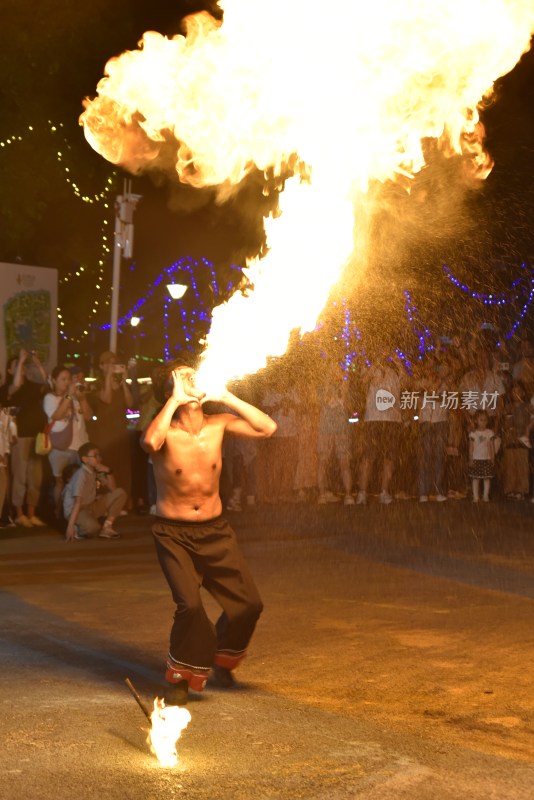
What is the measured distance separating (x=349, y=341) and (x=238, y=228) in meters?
14.4

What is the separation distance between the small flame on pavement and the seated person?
24.9 feet

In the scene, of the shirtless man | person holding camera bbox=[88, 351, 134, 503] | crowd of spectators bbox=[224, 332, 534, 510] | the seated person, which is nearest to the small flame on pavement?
the shirtless man

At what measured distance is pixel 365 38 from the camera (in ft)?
27.9

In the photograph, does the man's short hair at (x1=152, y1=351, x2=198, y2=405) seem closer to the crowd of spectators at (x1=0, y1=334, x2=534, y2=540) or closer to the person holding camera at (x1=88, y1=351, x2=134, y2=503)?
the crowd of spectators at (x1=0, y1=334, x2=534, y2=540)

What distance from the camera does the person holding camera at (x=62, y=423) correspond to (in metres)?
13.3

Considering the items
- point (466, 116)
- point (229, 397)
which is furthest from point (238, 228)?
point (229, 397)

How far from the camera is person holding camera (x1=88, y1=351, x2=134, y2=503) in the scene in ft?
47.1

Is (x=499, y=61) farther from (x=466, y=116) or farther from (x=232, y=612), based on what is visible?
(x=232, y=612)

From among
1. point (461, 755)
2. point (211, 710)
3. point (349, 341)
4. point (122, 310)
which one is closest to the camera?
point (461, 755)

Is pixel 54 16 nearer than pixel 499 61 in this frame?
No

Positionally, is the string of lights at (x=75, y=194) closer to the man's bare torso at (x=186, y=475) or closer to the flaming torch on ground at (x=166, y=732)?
the man's bare torso at (x=186, y=475)

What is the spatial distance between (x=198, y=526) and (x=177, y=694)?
0.84 metres

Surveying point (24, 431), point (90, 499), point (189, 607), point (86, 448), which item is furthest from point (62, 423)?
point (189, 607)

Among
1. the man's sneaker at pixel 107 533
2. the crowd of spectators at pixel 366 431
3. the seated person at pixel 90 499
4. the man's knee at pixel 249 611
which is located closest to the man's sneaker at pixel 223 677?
the man's knee at pixel 249 611
